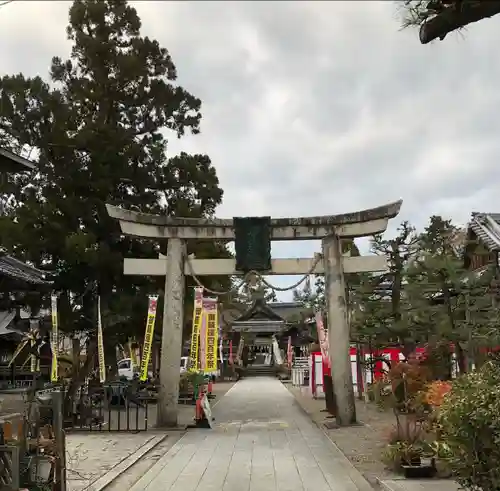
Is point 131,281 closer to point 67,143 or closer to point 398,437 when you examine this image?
point 67,143

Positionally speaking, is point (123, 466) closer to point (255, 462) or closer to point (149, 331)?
point (255, 462)

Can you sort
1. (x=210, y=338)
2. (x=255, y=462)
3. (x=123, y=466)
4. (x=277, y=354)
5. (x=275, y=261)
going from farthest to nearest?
1. (x=277, y=354)
2. (x=210, y=338)
3. (x=275, y=261)
4. (x=255, y=462)
5. (x=123, y=466)

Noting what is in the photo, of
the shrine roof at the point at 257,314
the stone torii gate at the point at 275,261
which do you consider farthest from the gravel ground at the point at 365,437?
the shrine roof at the point at 257,314

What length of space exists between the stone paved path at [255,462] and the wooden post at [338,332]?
3.51ft

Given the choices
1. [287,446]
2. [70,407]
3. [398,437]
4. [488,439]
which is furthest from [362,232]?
[488,439]

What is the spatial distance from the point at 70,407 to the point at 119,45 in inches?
602

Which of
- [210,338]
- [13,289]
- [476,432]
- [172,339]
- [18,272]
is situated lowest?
[476,432]

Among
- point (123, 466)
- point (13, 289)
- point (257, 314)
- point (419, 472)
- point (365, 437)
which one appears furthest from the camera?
point (257, 314)

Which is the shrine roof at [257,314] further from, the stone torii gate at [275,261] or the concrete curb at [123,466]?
the concrete curb at [123,466]

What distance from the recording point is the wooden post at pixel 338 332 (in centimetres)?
1684

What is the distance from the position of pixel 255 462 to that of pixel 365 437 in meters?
3.96

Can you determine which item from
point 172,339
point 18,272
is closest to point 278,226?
point 172,339

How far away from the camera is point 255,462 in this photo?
11359 millimetres

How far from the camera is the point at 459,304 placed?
16.1 metres
